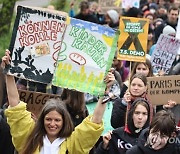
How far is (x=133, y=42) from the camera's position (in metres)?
8.12

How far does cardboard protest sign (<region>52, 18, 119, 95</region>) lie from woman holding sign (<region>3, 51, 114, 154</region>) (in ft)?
0.43

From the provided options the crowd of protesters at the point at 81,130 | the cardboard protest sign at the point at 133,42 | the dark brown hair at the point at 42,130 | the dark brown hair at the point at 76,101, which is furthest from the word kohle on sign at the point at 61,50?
the cardboard protest sign at the point at 133,42

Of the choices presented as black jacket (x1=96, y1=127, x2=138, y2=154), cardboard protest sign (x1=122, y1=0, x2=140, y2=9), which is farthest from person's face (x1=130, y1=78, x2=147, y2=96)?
cardboard protest sign (x1=122, y1=0, x2=140, y2=9)

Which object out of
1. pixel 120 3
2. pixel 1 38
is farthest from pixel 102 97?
pixel 120 3

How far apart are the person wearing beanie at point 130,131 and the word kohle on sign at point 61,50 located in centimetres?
72

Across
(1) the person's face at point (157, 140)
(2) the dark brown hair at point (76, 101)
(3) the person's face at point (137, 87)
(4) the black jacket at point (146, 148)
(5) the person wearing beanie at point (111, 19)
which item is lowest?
(4) the black jacket at point (146, 148)

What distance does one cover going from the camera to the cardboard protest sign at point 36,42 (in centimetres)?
609

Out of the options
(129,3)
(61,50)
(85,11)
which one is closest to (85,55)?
(61,50)

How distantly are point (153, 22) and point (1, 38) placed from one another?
3.26 metres

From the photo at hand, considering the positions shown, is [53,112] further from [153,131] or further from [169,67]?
[169,67]

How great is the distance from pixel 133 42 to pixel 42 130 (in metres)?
2.56

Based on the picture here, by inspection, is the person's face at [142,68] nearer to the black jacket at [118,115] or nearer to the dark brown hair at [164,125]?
the black jacket at [118,115]

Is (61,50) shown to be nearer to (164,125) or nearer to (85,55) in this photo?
(85,55)

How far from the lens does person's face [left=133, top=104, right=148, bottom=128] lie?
6.47 metres
